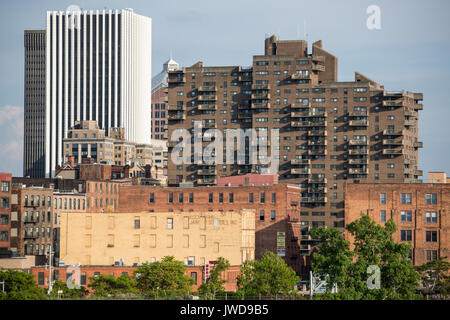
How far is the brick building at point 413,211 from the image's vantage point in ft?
625

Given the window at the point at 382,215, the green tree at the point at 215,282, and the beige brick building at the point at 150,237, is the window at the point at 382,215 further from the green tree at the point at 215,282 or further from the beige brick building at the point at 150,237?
the green tree at the point at 215,282

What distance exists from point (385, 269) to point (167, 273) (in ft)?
111

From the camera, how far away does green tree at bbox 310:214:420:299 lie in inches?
5295

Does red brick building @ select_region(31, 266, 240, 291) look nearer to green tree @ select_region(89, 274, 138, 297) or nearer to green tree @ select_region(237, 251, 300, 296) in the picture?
green tree @ select_region(237, 251, 300, 296)

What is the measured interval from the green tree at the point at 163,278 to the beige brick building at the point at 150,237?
75.4 feet

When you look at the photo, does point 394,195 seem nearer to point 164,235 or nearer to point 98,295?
point 164,235

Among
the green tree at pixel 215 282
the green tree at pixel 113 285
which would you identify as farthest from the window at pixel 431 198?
the green tree at pixel 113 285

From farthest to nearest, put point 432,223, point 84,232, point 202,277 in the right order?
1. point 432,223
2. point 84,232
3. point 202,277

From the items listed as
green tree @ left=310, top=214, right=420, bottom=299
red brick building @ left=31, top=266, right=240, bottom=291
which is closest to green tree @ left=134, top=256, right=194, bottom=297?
red brick building @ left=31, top=266, right=240, bottom=291

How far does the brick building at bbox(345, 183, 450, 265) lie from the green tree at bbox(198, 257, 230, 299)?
38002mm
